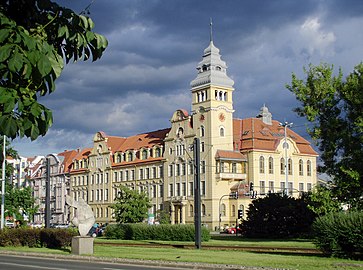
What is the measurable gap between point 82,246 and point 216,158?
59054 mm

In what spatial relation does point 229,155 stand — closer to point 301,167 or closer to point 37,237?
point 301,167

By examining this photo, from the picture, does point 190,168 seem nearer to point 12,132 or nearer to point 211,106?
point 211,106


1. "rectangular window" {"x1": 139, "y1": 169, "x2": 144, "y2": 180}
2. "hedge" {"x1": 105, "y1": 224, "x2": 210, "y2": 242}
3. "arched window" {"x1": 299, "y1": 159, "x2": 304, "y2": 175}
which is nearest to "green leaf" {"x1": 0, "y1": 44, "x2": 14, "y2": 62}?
"hedge" {"x1": 105, "y1": 224, "x2": 210, "y2": 242}

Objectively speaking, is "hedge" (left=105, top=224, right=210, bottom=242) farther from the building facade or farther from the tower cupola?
the tower cupola

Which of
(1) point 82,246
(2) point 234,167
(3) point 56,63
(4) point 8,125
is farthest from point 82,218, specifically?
(2) point 234,167

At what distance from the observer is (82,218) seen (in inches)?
1137

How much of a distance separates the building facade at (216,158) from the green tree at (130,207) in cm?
1171

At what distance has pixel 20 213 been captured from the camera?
183 feet

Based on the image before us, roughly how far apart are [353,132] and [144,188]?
67.5 meters

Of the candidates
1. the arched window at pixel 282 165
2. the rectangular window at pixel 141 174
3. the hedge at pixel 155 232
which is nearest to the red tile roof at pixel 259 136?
the arched window at pixel 282 165

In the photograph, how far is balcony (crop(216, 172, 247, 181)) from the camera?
8600 centimetres

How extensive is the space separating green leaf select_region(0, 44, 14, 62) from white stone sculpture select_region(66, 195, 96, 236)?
25098 millimetres

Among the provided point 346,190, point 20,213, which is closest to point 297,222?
point 346,190

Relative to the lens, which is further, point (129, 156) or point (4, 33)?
point (129, 156)
